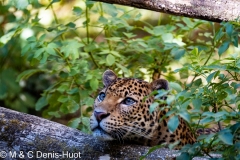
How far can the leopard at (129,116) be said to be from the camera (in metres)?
5.08

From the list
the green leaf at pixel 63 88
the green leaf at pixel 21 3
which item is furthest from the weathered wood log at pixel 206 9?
the green leaf at pixel 63 88

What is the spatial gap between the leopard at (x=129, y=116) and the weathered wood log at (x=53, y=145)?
19 cm

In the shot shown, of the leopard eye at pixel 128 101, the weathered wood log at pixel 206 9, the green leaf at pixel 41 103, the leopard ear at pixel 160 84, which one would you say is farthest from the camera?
the green leaf at pixel 41 103

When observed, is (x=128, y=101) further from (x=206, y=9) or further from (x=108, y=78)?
(x=206, y=9)

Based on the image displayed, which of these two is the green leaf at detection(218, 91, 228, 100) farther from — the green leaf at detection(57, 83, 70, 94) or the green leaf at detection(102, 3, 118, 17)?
the green leaf at detection(57, 83, 70, 94)

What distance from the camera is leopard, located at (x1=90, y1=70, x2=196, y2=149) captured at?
508cm

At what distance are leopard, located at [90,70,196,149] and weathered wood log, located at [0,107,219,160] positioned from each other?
0.19 metres

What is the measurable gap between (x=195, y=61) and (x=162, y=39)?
1.59 meters

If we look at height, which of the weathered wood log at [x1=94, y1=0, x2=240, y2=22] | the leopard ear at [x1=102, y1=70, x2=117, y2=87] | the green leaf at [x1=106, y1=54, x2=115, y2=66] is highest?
the weathered wood log at [x1=94, y1=0, x2=240, y2=22]

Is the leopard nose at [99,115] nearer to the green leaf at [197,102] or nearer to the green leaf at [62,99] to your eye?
the green leaf at [197,102]

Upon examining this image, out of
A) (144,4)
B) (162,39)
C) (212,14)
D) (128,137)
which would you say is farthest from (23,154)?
(162,39)

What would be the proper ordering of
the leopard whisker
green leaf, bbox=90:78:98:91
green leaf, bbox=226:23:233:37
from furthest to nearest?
green leaf, bbox=90:78:98:91
the leopard whisker
green leaf, bbox=226:23:233:37

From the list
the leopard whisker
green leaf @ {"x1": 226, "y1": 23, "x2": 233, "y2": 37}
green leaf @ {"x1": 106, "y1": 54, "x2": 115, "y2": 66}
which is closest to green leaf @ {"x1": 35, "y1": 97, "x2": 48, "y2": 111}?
green leaf @ {"x1": 106, "y1": 54, "x2": 115, "y2": 66}

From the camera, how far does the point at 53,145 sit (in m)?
4.86
